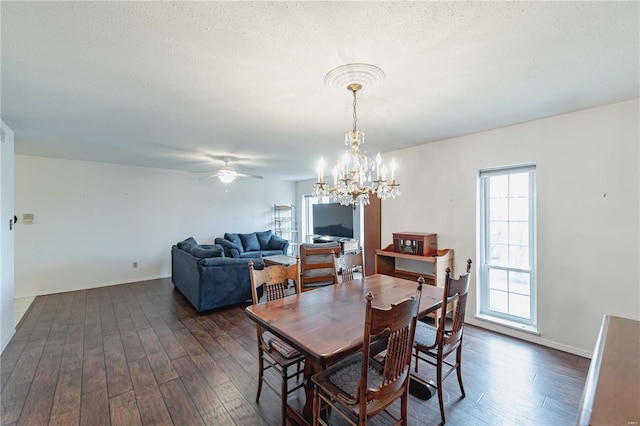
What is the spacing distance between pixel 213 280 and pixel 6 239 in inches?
87.7

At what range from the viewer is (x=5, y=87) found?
85.0 inches

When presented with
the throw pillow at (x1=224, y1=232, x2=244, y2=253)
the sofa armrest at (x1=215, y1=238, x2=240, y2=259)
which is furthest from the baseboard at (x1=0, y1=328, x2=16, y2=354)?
the throw pillow at (x1=224, y1=232, x2=244, y2=253)

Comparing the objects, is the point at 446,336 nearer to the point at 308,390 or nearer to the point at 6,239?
the point at 308,390

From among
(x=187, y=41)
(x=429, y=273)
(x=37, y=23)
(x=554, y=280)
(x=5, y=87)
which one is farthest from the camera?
(x=429, y=273)

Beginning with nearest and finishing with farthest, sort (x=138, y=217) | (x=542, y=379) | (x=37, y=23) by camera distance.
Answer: (x=37, y=23), (x=542, y=379), (x=138, y=217)

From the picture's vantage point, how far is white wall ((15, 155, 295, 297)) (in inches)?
187

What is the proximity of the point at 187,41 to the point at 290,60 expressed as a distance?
604mm

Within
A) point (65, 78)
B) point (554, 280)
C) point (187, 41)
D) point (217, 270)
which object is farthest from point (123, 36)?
point (554, 280)

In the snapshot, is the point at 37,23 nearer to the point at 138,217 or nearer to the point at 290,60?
the point at 290,60

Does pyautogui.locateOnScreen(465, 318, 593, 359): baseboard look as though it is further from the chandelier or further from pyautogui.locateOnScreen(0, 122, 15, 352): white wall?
pyautogui.locateOnScreen(0, 122, 15, 352): white wall

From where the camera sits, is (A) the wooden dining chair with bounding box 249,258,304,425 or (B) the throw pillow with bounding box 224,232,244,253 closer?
(A) the wooden dining chair with bounding box 249,258,304,425

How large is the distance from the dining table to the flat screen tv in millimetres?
3908

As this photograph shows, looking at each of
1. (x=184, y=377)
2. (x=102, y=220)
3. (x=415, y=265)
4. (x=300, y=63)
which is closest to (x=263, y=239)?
(x=102, y=220)

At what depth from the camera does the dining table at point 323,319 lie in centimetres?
149
